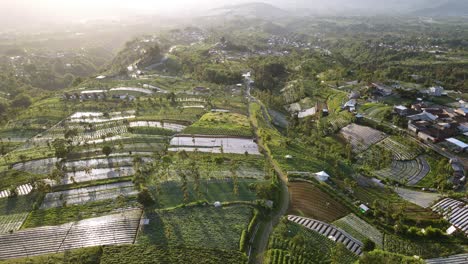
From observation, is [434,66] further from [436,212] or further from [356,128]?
[436,212]

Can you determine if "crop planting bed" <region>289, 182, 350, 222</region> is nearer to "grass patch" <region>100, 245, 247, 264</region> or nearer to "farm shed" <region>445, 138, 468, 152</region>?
"grass patch" <region>100, 245, 247, 264</region>

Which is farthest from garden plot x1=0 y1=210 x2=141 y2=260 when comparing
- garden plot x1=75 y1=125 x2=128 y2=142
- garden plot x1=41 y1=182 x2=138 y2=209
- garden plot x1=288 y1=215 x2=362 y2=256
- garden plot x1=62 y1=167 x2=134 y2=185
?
garden plot x1=75 y1=125 x2=128 y2=142

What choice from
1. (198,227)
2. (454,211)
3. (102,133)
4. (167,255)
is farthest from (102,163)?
(454,211)

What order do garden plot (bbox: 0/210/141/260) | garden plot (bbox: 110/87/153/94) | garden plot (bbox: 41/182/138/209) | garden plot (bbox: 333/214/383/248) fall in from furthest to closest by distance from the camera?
garden plot (bbox: 110/87/153/94) → garden plot (bbox: 41/182/138/209) → garden plot (bbox: 333/214/383/248) → garden plot (bbox: 0/210/141/260)

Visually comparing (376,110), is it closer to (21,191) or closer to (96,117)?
(96,117)

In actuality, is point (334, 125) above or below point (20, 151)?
below

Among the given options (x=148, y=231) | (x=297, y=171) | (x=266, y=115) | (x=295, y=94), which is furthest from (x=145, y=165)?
(x=295, y=94)
